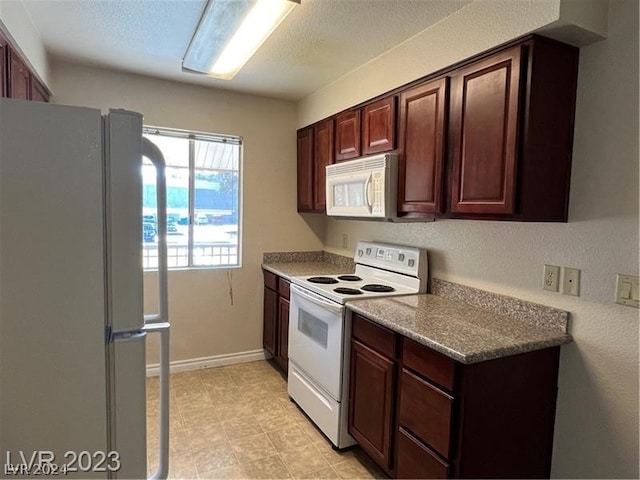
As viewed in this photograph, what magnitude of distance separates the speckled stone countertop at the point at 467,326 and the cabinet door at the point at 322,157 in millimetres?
1211

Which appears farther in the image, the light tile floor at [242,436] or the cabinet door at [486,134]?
the light tile floor at [242,436]

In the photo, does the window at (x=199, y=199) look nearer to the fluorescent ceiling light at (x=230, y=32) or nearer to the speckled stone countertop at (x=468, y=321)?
the fluorescent ceiling light at (x=230, y=32)

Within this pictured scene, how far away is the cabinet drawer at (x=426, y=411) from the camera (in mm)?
1498

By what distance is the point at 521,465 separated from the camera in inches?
64.9

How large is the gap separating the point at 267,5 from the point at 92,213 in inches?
51.9

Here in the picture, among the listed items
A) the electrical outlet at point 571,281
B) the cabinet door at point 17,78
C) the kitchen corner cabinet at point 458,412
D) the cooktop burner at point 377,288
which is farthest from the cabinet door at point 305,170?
the electrical outlet at point 571,281

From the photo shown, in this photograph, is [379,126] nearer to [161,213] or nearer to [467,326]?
[467,326]

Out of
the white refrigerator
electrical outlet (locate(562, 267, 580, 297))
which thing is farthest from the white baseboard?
electrical outlet (locate(562, 267, 580, 297))

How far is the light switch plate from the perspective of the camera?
144cm

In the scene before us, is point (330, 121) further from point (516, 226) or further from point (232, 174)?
point (516, 226)

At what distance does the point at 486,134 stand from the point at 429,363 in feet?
3.37

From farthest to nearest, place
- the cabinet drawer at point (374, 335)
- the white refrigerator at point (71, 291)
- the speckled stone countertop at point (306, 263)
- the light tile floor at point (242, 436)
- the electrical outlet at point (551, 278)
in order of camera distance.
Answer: the speckled stone countertop at point (306, 263) → the light tile floor at point (242, 436) → the cabinet drawer at point (374, 335) → the electrical outlet at point (551, 278) → the white refrigerator at point (71, 291)

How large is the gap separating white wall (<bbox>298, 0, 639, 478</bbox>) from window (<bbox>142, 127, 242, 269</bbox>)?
215cm

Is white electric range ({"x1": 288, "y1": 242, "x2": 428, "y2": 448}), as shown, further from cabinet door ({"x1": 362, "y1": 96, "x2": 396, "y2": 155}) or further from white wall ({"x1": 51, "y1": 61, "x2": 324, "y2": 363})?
white wall ({"x1": 51, "y1": 61, "x2": 324, "y2": 363})
